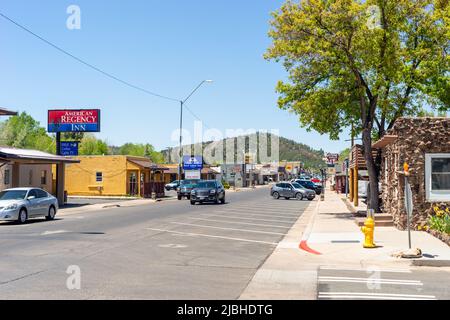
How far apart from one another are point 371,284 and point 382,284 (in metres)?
0.20

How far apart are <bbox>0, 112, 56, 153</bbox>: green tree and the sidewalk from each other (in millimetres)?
74454

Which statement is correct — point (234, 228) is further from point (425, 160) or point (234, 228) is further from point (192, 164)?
point (192, 164)

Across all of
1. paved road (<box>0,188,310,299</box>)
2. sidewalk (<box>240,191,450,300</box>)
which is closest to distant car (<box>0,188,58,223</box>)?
paved road (<box>0,188,310,299</box>)

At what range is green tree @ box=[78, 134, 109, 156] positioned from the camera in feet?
354

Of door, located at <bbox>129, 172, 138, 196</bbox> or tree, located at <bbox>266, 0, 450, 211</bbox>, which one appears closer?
tree, located at <bbox>266, 0, 450, 211</bbox>

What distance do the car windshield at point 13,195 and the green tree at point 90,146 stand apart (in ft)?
271

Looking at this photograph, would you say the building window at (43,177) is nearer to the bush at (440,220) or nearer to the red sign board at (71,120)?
the red sign board at (71,120)

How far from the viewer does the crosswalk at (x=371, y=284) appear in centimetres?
880

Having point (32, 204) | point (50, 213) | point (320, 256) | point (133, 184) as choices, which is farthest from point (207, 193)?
point (320, 256)

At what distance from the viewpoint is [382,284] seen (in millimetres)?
9914

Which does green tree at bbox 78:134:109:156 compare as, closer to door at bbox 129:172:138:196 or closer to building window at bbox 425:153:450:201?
door at bbox 129:172:138:196

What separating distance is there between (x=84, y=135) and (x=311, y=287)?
11288 centimetres

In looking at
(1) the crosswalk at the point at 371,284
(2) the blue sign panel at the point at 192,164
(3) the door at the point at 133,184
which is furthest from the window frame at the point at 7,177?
(2) the blue sign panel at the point at 192,164
